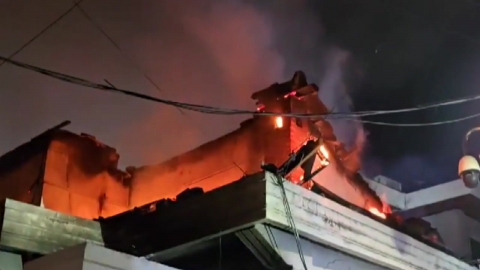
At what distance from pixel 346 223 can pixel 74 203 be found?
19.9ft

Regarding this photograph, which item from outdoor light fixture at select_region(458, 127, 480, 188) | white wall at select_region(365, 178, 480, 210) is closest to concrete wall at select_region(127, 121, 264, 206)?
outdoor light fixture at select_region(458, 127, 480, 188)

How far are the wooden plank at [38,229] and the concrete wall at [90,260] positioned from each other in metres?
1.11

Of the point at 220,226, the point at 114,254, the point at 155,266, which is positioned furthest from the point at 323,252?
the point at 114,254

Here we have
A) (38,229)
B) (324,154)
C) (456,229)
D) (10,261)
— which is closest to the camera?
(10,261)

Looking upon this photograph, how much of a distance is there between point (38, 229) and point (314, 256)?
3.84 meters

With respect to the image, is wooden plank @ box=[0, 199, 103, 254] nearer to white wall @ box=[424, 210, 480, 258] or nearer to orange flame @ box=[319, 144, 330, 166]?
orange flame @ box=[319, 144, 330, 166]

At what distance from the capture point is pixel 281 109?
1056 cm

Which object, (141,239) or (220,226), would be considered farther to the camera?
(141,239)

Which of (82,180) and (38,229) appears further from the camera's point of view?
(82,180)

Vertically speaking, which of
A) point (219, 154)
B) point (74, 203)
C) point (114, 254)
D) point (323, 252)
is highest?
point (219, 154)

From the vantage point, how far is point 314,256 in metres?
7.81

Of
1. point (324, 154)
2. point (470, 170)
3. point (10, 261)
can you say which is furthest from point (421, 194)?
point (10, 261)

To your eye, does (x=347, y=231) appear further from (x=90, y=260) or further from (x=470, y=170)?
(x=90, y=260)

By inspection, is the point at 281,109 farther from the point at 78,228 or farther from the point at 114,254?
the point at 114,254
